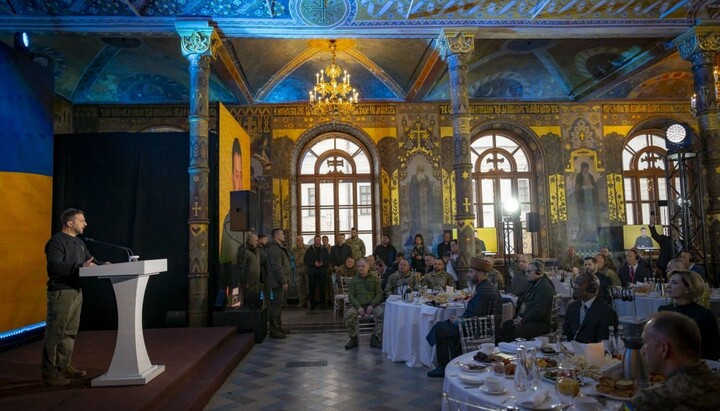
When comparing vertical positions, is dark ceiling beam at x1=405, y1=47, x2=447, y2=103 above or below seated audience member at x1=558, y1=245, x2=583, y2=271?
above

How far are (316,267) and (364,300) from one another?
3881 millimetres

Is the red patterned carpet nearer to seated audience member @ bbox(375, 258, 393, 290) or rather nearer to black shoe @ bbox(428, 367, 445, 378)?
black shoe @ bbox(428, 367, 445, 378)

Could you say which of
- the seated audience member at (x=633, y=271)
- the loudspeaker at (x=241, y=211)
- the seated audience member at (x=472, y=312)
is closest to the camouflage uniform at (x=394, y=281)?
the seated audience member at (x=472, y=312)

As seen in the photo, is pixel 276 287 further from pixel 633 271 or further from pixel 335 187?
pixel 633 271

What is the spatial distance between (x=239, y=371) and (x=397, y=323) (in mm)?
2137

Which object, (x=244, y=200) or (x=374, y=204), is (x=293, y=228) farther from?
(x=244, y=200)

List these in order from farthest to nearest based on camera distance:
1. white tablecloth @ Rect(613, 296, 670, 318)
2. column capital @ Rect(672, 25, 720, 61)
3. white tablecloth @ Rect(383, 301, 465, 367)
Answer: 1. column capital @ Rect(672, 25, 720, 61)
2. white tablecloth @ Rect(613, 296, 670, 318)
3. white tablecloth @ Rect(383, 301, 465, 367)

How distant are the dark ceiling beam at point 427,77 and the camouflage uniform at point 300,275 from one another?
4811mm

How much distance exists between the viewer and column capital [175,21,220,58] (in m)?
7.82

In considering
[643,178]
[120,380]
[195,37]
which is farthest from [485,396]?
[643,178]

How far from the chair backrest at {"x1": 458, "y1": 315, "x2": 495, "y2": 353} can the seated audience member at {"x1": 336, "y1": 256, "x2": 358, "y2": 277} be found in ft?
17.1

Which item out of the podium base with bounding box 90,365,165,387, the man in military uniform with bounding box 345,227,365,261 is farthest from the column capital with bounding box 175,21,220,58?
the man in military uniform with bounding box 345,227,365,261

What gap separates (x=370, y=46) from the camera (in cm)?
1097

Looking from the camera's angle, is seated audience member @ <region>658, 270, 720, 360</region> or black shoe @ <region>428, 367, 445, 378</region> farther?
black shoe @ <region>428, 367, 445, 378</region>
